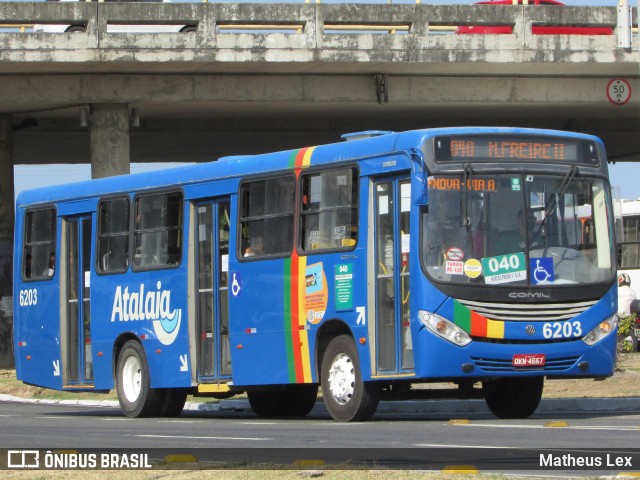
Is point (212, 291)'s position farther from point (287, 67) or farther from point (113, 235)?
point (287, 67)

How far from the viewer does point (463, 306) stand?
16344 millimetres

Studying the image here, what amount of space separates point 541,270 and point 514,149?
136 cm

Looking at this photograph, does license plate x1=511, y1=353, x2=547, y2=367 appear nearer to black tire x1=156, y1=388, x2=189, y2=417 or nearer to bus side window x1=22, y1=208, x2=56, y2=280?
black tire x1=156, y1=388, x2=189, y2=417

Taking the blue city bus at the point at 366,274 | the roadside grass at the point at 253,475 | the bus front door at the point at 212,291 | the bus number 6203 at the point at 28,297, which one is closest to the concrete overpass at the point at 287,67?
the bus number 6203 at the point at 28,297

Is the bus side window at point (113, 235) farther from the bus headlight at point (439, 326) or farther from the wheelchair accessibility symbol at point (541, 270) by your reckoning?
the wheelchair accessibility symbol at point (541, 270)

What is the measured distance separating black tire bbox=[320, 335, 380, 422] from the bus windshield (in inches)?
59.3

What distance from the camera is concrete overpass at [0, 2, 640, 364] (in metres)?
28.7

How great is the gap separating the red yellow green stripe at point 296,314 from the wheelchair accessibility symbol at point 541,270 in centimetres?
271

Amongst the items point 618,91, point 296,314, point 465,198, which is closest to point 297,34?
point 618,91

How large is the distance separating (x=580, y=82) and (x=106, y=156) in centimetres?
951

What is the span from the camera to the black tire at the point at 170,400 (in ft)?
67.6

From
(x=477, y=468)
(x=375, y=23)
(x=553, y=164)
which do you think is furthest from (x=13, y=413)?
(x=477, y=468)

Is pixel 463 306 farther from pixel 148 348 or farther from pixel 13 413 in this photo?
pixel 13 413

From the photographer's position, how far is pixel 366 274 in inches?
669
